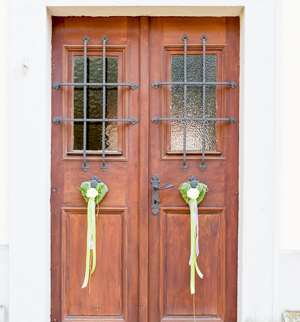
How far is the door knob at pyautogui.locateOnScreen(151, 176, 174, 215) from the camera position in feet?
13.4

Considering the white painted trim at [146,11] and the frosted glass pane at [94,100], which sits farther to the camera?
the frosted glass pane at [94,100]

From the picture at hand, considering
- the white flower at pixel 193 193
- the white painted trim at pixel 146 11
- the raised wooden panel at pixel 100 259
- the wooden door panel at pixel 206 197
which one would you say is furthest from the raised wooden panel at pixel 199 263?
the white painted trim at pixel 146 11

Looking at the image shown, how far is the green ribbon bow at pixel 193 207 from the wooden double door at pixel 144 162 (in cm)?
7

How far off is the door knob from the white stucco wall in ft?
2.04

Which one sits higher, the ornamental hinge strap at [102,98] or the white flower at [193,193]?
the ornamental hinge strap at [102,98]

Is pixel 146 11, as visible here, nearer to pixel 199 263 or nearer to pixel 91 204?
pixel 91 204
